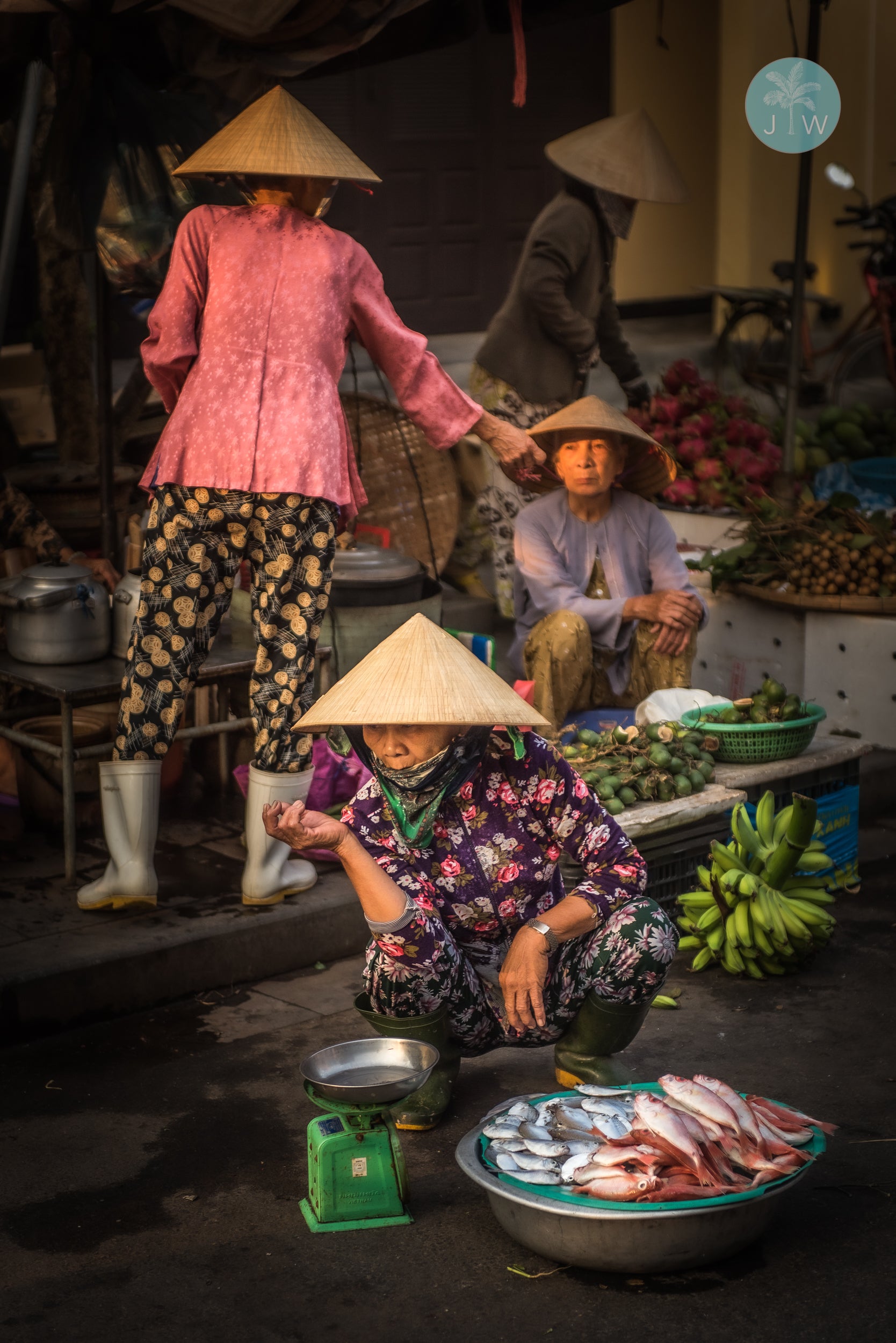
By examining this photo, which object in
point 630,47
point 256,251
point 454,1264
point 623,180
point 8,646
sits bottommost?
point 454,1264

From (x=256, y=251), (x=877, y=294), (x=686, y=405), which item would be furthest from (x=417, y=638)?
(x=877, y=294)

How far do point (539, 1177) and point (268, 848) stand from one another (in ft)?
6.08

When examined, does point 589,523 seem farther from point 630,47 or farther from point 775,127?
point 630,47

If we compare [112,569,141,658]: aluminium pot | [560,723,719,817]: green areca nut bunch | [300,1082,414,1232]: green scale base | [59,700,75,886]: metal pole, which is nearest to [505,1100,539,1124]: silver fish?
[300,1082,414,1232]: green scale base

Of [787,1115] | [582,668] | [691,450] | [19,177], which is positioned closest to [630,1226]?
[787,1115]

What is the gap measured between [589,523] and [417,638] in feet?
6.86

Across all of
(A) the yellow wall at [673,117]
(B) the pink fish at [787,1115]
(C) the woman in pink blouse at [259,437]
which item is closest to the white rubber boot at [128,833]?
(C) the woman in pink blouse at [259,437]

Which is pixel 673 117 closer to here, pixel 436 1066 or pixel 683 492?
pixel 683 492

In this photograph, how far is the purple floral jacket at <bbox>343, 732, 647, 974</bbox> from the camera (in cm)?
328

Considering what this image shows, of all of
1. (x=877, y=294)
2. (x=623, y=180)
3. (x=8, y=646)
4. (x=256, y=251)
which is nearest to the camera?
(x=256, y=251)

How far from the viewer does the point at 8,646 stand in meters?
4.76

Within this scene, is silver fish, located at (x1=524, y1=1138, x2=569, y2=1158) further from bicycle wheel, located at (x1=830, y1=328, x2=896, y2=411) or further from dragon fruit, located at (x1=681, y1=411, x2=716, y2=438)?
bicycle wheel, located at (x1=830, y1=328, x2=896, y2=411)

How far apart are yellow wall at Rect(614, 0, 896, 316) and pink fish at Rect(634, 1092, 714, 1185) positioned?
963 centimetres

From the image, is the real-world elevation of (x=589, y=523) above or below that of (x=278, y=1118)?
above
